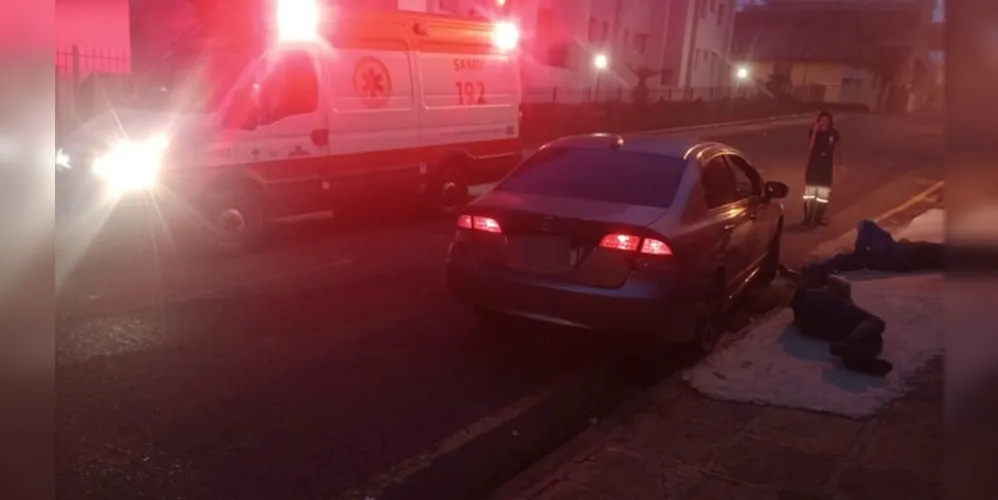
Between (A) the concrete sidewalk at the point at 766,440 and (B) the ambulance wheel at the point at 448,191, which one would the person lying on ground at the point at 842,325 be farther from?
(B) the ambulance wheel at the point at 448,191

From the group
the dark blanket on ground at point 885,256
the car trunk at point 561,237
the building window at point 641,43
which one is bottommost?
the dark blanket on ground at point 885,256

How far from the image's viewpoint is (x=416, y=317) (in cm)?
734

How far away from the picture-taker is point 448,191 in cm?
1225

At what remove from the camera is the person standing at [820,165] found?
1276 cm

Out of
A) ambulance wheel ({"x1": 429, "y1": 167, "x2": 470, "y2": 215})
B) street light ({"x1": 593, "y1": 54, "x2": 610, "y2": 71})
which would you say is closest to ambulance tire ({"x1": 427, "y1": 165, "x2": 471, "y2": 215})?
ambulance wheel ({"x1": 429, "y1": 167, "x2": 470, "y2": 215})

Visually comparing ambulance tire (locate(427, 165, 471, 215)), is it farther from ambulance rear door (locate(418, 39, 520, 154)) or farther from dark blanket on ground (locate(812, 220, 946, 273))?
dark blanket on ground (locate(812, 220, 946, 273))

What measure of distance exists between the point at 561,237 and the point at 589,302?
441mm

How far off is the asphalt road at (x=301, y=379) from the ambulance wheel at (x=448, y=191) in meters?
2.41

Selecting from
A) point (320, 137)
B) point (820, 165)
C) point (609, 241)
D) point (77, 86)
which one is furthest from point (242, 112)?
point (77, 86)

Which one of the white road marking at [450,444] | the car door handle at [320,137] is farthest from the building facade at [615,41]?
the white road marking at [450,444]

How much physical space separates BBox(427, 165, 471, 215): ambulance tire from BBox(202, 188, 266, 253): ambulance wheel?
9.49 feet

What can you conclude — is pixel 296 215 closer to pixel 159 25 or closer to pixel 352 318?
pixel 352 318

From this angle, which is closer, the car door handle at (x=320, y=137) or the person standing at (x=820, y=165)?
the car door handle at (x=320, y=137)

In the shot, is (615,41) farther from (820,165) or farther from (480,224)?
(480,224)
